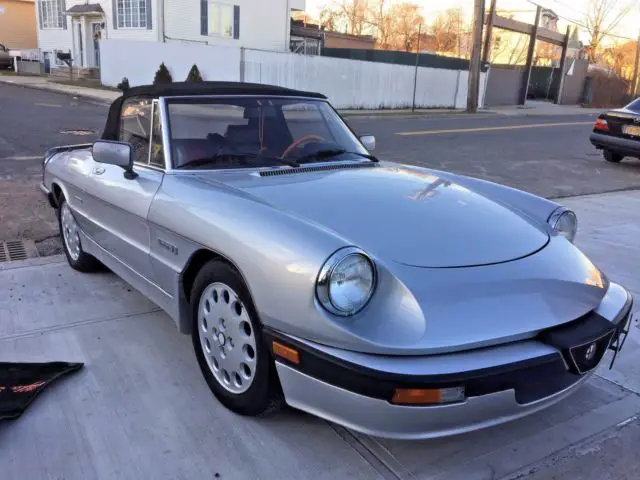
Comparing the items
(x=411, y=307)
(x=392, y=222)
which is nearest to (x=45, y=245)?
(x=392, y=222)

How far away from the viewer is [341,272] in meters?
2.17

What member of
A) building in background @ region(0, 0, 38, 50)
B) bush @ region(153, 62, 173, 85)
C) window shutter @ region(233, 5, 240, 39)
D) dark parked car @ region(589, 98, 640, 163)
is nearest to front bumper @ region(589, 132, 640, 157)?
dark parked car @ region(589, 98, 640, 163)

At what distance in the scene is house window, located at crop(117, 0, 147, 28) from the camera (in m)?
25.1

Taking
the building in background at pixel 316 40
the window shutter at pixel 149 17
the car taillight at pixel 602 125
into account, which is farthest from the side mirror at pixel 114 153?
the building in background at pixel 316 40

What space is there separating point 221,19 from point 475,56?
11731 mm

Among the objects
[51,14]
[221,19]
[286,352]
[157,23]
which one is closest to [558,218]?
[286,352]

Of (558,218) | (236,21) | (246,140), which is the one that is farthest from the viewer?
(236,21)

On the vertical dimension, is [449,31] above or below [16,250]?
above

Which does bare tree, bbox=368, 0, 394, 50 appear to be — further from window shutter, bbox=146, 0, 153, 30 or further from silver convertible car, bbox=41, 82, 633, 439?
silver convertible car, bbox=41, 82, 633, 439

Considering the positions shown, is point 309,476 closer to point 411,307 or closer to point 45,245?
point 411,307

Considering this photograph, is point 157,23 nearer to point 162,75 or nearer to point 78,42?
point 162,75

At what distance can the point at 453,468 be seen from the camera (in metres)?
2.42

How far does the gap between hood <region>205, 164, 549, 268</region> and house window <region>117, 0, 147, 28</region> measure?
2486 cm

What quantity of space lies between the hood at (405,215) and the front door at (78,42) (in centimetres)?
3050
